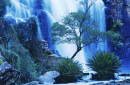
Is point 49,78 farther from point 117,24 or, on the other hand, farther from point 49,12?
point 117,24

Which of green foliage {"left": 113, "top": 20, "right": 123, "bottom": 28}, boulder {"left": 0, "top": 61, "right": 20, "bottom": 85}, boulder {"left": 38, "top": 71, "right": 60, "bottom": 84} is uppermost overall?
green foliage {"left": 113, "top": 20, "right": 123, "bottom": 28}

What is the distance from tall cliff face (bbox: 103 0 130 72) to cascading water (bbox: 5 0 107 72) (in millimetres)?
966

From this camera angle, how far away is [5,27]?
9445 millimetres

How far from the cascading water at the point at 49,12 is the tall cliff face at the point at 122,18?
3.17ft

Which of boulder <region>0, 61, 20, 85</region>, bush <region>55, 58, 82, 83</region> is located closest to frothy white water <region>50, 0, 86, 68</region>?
bush <region>55, 58, 82, 83</region>

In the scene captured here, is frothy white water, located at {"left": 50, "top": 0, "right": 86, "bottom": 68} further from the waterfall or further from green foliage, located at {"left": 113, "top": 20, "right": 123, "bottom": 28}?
green foliage, located at {"left": 113, "top": 20, "right": 123, "bottom": 28}

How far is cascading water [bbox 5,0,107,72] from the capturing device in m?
18.8

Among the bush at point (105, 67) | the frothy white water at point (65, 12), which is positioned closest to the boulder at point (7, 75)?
the bush at point (105, 67)

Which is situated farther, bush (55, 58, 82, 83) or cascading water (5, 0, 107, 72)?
cascading water (5, 0, 107, 72)

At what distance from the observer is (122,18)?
23.2m

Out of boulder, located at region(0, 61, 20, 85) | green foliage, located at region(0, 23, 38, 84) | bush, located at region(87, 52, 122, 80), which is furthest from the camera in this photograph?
bush, located at region(87, 52, 122, 80)

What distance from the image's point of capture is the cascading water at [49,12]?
18.8m

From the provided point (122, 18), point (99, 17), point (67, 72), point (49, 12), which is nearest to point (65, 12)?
point (49, 12)

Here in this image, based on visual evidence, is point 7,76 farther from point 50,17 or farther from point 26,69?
point 50,17
